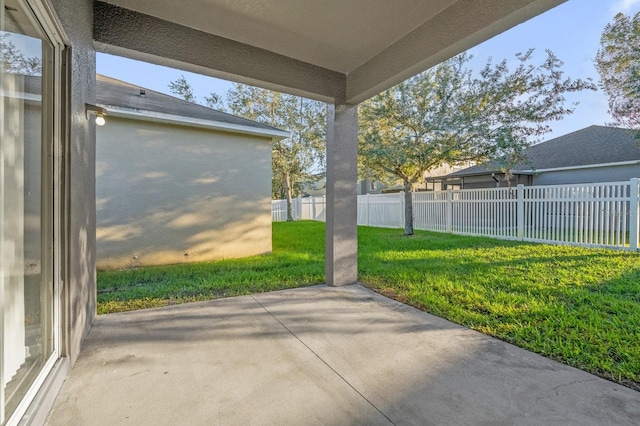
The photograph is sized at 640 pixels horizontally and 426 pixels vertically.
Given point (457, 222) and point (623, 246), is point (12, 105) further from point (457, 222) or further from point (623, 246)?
point (457, 222)

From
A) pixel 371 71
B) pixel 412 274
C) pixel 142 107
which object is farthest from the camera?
pixel 142 107

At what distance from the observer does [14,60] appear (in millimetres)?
1542

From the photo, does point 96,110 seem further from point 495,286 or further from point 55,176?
point 495,286

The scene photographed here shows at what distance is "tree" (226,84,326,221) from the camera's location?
15523mm

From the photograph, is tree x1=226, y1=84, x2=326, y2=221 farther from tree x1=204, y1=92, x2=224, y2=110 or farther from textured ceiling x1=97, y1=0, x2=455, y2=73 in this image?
textured ceiling x1=97, y1=0, x2=455, y2=73

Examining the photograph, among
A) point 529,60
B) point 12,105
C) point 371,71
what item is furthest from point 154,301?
point 529,60

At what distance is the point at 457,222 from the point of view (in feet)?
32.4

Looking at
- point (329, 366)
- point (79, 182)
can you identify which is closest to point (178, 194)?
point (79, 182)

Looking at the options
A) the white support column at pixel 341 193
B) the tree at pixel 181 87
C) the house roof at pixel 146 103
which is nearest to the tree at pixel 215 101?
the tree at pixel 181 87

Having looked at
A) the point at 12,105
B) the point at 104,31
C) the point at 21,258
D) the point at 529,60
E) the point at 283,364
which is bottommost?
the point at 283,364

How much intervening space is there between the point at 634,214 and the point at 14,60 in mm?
9408

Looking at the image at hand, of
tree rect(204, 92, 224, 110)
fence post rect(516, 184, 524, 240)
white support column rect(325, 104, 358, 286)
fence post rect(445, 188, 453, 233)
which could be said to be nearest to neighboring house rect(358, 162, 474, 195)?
fence post rect(445, 188, 453, 233)

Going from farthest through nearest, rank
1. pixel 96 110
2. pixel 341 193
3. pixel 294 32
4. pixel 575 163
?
1. pixel 575 163
2. pixel 341 193
3. pixel 294 32
4. pixel 96 110

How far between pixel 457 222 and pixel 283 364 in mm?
9126
